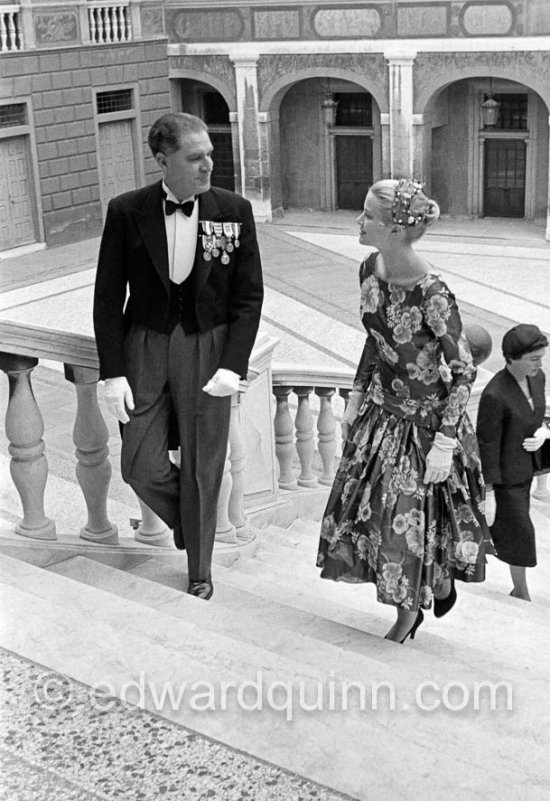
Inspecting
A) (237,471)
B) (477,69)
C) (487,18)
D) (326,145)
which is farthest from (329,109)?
(237,471)

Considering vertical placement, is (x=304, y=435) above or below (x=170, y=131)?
below

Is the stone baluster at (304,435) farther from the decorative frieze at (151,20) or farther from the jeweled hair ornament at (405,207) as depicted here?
the decorative frieze at (151,20)

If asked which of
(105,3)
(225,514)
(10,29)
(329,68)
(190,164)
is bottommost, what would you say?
(225,514)

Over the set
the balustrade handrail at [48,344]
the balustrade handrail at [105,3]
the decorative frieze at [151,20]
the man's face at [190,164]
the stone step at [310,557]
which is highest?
the balustrade handrail at [105,3]

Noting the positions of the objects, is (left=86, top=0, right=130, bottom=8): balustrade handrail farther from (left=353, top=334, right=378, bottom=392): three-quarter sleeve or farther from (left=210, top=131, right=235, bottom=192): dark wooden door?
(left=353, top=334, right=378, bottom=392): three-quarter sleeve

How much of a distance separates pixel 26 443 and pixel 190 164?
1.07 meters

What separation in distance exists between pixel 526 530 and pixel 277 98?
15955mm

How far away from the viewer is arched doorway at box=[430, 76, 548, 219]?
61.6 ft

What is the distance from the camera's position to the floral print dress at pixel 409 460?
3.33m

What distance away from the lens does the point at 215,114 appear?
69.1ft

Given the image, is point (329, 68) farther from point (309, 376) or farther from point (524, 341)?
point (524, 341)

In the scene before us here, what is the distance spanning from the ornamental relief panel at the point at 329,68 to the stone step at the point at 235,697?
53.2ft

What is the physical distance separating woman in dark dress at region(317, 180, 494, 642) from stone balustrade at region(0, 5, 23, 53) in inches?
565

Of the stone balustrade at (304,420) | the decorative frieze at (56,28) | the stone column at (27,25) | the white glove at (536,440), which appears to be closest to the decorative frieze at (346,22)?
the decorative frieze at (56,28)
